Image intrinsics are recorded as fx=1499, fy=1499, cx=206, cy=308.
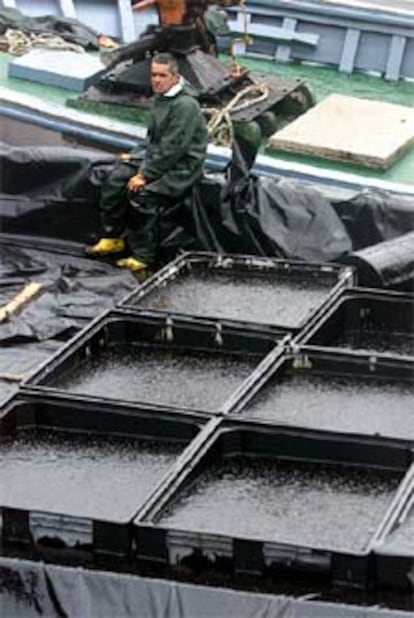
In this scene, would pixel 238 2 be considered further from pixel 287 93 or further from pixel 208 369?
pixel 208 369

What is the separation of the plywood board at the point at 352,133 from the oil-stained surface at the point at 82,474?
378 cm

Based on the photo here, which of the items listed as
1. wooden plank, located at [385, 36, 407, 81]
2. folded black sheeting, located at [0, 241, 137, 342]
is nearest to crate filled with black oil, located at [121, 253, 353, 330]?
folded black sheeting, located at [0, 241, 137, 342]

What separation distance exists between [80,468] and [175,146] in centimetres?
285

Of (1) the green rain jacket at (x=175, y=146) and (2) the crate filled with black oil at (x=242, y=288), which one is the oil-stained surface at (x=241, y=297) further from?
(1) the green rain jacket at (x=175, y=146)

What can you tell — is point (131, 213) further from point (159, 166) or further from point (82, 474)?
point (82, 474)

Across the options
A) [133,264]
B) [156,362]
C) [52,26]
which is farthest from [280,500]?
[52,26]

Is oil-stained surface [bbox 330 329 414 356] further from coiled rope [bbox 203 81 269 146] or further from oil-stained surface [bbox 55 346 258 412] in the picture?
coiled rope [bbox 203 81 269 146]

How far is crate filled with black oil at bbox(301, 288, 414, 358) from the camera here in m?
6.61

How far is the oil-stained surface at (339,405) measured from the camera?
5551 mm

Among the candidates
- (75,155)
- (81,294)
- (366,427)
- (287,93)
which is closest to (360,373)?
(366,427)

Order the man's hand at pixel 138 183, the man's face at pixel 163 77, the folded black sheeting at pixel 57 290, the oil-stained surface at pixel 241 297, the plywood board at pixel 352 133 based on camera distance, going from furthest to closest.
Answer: the plywood board at pixel 352 133, the man's hand at pixel 138 183, the man's face at pixel 163 77, the folded black sheeting at pixel 57 290, the oil-stained surface at pixel 241 297

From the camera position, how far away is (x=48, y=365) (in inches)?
236

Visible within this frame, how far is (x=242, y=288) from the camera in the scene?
283 inches

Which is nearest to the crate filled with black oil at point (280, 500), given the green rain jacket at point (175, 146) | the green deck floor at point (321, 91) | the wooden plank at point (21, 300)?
the wooden plank at point (21, 300)
